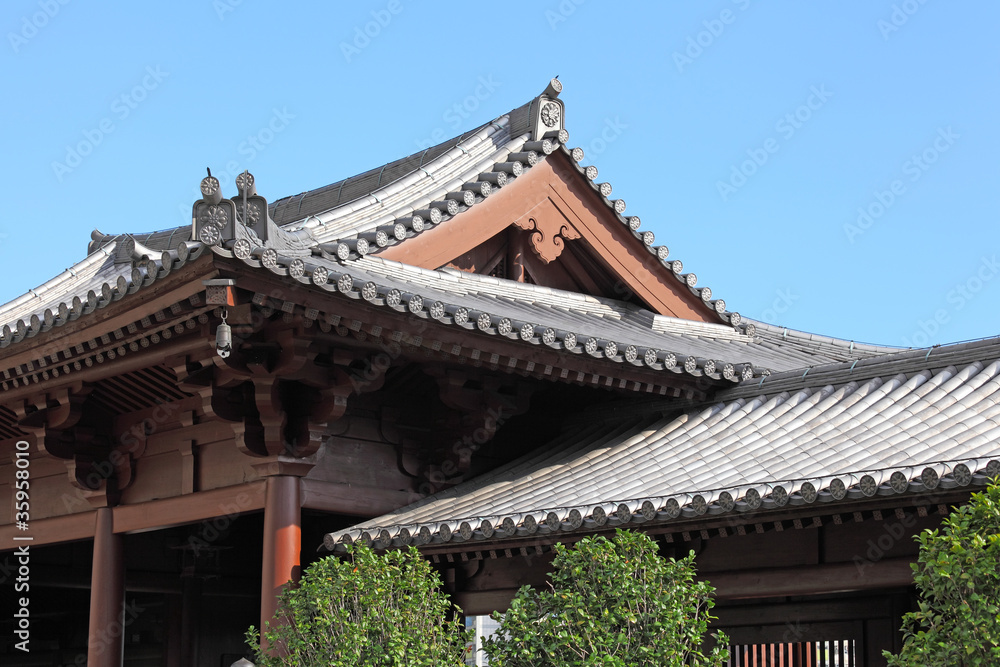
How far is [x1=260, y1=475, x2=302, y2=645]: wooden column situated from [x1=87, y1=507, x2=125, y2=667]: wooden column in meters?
1.86

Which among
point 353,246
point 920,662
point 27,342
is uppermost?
point 353,246

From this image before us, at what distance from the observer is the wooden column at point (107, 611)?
937 cm

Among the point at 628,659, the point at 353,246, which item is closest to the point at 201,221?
the point at 353,246

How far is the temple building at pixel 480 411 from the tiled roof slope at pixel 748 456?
0.08ft

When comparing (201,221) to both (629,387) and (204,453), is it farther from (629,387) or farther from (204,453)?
(629,387)

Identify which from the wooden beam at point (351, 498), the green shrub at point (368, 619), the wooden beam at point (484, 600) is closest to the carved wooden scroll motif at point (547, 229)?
the wooden beam at point (351, 498)

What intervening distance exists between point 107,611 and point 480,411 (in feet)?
11.0

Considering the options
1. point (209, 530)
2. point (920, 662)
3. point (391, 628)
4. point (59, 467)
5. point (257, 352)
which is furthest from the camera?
point (209, 530)

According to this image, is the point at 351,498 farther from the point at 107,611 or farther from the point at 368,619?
the point at 107,611

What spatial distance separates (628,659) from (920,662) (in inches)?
64.8

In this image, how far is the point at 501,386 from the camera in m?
9.08

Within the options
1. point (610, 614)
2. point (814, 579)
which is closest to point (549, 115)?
point (814, 579)

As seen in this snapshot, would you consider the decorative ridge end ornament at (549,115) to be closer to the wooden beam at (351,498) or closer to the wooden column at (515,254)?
the wooden column at (515,254)

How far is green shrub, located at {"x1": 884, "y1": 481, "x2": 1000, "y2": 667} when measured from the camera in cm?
471
